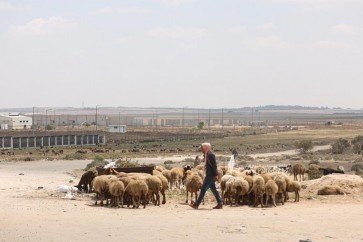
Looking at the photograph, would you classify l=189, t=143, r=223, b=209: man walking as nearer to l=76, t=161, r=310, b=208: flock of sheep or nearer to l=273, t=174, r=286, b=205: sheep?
l=76, t=161, r=310, b=208: flock of sheep

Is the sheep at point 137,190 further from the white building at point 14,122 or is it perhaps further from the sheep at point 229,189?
the white building at point 14,122

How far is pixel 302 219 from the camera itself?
16.2 meters

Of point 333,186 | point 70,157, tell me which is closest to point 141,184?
point 333,186

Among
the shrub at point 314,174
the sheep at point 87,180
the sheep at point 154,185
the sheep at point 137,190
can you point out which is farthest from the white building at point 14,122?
the sheep at point 137,190

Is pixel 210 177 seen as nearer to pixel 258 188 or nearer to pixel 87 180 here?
pixel 258 188

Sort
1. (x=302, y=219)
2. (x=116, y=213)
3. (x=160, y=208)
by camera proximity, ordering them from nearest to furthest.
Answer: (x=302, y=219) < (x=116, y=213) < (x=160, y=208)

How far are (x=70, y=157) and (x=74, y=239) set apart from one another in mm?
47309

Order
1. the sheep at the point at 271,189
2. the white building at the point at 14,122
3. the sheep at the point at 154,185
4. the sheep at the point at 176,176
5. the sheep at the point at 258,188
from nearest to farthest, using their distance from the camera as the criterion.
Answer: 1. the sheep at the point at 271,189
2. the sheep at the point at 258,188
3. the sheep at the point at 154,185
4. the sheep at the point at 176,176
5. the white building at the point at 14,122

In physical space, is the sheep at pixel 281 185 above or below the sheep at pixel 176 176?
above

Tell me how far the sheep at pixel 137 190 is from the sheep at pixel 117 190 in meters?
0.21

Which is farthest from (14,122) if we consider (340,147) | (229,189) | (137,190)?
(229,189)

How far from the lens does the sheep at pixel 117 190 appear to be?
1945 centimetres

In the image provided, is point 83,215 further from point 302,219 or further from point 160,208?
point 302,219

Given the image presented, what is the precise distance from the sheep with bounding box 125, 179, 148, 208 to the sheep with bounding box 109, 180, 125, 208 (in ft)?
0.70
